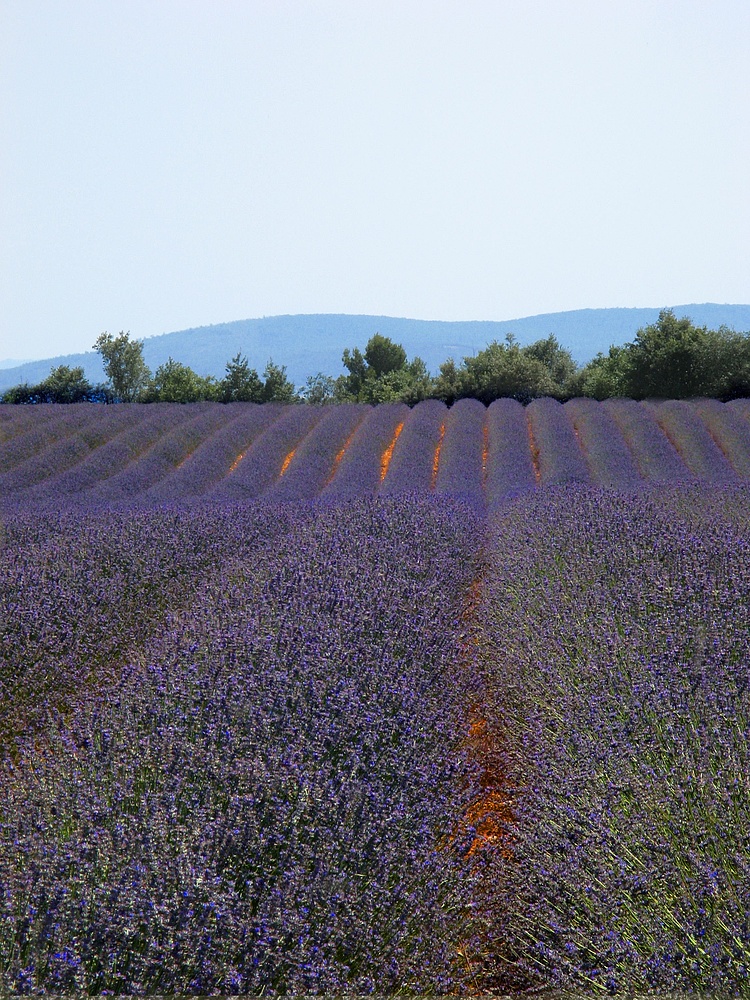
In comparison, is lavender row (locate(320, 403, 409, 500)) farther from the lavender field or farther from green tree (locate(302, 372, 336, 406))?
green tree (locate(302, 372, 336, 406))

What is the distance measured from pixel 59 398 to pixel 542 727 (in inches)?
1191

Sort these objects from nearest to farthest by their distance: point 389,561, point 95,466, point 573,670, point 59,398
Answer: point 573,670 → point 389,561 → point 95,466 → point 59,398

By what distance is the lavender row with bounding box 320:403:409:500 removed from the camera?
12.6 m

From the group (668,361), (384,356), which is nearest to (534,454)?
(668,361)

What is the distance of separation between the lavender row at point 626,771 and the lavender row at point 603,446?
255 inches

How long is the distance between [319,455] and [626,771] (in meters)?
13.0

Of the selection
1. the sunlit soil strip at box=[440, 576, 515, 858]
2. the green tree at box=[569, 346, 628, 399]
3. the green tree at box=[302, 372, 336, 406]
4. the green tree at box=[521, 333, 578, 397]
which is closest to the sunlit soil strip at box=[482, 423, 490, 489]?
the green tree at box=[569, 346, 628, 399]

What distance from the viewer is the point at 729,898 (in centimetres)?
223

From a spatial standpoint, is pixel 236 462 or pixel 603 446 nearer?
pixel 603 446

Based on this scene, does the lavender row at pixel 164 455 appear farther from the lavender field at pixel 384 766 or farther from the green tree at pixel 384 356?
the green tree at pixel 384 356

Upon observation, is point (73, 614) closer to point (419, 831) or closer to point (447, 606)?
point (447, 606)

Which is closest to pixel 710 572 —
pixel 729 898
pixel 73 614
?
pixel 729 898

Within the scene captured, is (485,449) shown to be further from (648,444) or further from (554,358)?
(554,358)

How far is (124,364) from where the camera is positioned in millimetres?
43250
